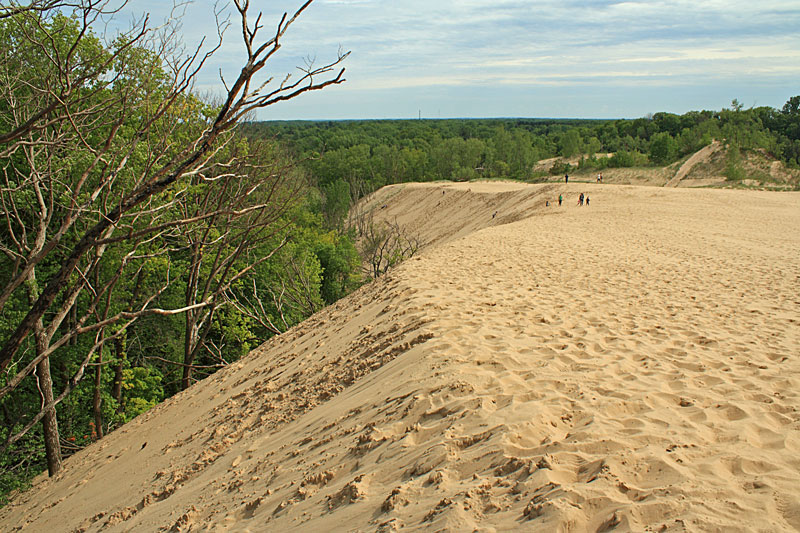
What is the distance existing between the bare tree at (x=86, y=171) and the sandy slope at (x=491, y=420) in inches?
57.6

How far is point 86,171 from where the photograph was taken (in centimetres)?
492

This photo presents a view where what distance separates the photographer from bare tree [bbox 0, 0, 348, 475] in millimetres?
3816

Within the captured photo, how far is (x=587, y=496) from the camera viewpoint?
2.98 m

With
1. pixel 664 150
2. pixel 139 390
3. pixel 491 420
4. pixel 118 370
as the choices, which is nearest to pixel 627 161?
pixel 664 150

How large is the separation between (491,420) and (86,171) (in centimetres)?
403

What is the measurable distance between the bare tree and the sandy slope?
146 centimetres

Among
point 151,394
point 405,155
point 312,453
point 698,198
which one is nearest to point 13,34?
point 151,394

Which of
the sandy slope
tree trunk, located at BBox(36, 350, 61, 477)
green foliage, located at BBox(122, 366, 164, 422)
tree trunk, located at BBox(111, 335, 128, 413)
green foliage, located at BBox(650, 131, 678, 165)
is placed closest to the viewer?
the sandy slope

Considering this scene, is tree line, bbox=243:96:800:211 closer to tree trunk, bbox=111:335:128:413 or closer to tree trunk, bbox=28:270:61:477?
tree trunk, bbox=111:335:128:413

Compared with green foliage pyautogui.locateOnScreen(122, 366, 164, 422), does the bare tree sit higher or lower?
higher

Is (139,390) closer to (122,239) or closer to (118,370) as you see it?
(118,370)

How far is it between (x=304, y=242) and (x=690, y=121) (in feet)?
192

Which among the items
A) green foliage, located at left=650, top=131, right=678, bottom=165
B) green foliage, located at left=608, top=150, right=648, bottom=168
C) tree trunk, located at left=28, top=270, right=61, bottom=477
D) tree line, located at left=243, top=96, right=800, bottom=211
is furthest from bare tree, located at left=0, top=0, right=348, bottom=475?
green foliage, located at left=650, top=131, right=678, bottom=165

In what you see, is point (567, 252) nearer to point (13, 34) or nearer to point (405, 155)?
point (13, 34)
